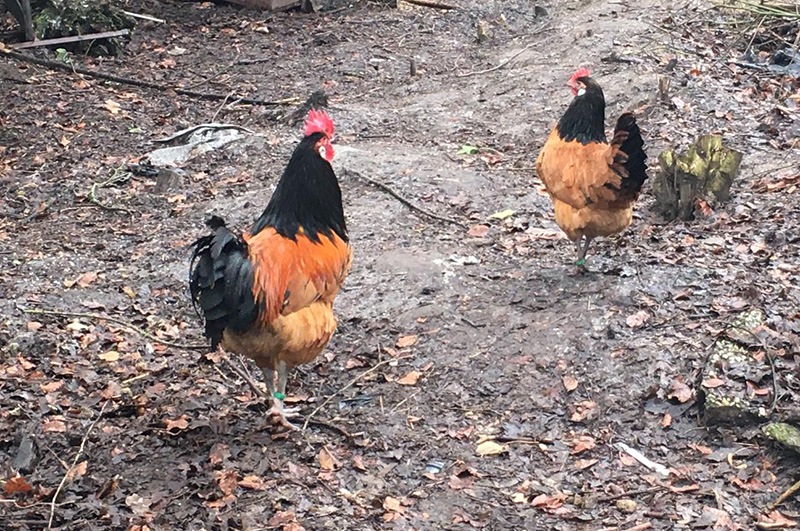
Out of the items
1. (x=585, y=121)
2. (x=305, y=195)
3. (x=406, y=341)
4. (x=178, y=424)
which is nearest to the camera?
(x=305, y=195)

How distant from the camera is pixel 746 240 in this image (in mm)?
6160

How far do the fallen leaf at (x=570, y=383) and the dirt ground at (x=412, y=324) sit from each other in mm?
11

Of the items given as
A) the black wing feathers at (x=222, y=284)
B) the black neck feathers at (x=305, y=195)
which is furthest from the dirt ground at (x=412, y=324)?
the black neck feathers at (x=305, y=195)

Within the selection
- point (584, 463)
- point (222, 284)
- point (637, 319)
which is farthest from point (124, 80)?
point (584, 463)

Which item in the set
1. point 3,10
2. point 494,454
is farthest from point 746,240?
point 3,10

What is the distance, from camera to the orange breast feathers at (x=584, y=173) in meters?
5.60

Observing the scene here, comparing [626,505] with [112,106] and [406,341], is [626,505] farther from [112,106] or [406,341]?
[112,106]

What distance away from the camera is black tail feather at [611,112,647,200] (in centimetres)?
557

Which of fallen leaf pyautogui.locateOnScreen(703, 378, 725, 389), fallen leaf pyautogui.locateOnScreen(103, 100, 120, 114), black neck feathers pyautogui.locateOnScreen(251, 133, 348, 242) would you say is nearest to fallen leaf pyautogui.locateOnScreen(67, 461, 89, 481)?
black neck feathers pyautogui.locateOnScreen(251, 133, 348, 242)

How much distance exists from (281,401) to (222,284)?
868mm

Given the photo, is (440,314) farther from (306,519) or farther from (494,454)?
(306,519)

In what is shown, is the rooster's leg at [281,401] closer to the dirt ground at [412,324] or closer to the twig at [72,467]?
the dirt ground at [412,324]

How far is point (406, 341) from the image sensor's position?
5453 millimetres

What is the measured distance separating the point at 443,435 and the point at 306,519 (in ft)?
3.32
